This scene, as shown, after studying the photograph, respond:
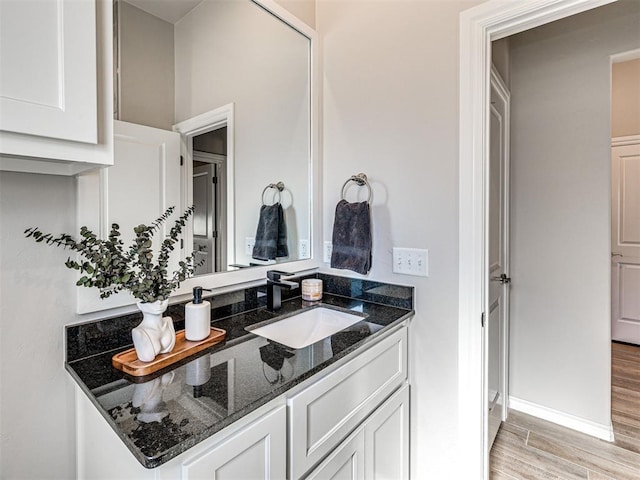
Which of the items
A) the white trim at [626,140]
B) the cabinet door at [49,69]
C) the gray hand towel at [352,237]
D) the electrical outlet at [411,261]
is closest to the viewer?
the cabinet door at [49,69]

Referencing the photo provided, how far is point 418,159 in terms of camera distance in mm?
1438

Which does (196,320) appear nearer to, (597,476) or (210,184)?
(210,184)

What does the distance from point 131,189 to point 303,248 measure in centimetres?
89

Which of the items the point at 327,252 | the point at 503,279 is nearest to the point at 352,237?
the point at 327,252

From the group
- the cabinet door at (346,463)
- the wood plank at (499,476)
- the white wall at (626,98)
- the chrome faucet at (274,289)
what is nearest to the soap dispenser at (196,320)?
the chrome faucet at (274,289)

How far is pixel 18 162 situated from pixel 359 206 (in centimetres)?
120

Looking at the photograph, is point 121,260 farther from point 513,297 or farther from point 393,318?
point 513,297

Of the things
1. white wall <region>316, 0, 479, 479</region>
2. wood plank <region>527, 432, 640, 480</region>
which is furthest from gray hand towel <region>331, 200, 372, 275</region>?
wood plank <region>527, 432, 640, 480</region>

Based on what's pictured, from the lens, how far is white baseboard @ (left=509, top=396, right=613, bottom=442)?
6.53 feet

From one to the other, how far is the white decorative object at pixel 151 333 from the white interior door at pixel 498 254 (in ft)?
5.31

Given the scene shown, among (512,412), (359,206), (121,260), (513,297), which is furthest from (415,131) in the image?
(512,412)

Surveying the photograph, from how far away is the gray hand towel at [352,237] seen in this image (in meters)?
1.54

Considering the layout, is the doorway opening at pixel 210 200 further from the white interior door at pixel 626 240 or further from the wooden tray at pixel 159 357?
the white interior door at pixel 626 240

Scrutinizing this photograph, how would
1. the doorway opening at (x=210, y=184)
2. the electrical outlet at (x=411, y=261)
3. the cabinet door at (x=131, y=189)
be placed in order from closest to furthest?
the cabinet door at (x=131, y=189) < the doorway opening at (x=210, y=184) < the electrical outlet at (x=411, y=261)
